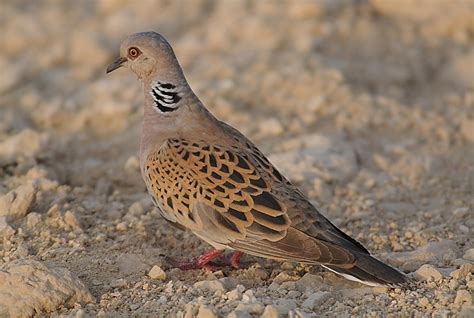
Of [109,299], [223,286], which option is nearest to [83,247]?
[109,299]

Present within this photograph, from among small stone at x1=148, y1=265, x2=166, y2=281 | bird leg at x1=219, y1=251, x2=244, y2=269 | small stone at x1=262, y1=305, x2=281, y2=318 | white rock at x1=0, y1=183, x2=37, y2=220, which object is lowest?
small stone at x1=262, y1=305, x2=281, y2=318

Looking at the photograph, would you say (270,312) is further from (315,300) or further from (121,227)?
(121,227)

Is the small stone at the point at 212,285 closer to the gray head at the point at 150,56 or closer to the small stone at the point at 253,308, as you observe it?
the small stone at the point at 253,308

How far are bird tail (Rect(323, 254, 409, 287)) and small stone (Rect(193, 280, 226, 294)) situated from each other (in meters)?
0.80

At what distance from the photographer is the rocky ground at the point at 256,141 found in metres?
5.66

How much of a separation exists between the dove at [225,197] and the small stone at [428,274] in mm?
315

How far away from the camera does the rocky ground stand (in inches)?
223

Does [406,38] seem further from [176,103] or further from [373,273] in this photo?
[373,273]

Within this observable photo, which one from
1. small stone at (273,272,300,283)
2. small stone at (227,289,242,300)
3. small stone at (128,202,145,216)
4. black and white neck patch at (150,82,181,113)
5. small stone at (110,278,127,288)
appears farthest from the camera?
small stone at (128,202,145,216)

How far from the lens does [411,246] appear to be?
6.77m

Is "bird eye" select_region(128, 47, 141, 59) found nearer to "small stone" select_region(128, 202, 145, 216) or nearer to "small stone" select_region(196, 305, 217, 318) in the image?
"small stone" select_region(128, 202, 145, 216)

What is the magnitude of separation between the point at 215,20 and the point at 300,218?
5.89 m

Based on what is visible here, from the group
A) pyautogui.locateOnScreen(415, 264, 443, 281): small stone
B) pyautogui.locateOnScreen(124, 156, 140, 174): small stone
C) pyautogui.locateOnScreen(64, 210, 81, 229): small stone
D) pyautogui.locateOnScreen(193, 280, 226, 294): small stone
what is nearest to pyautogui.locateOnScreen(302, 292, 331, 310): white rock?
pyautogui.locateOnScreen(193, 280, 226, 294): small stone

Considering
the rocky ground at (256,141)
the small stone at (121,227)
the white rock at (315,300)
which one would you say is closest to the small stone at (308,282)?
the rocky ground at (256,141)
